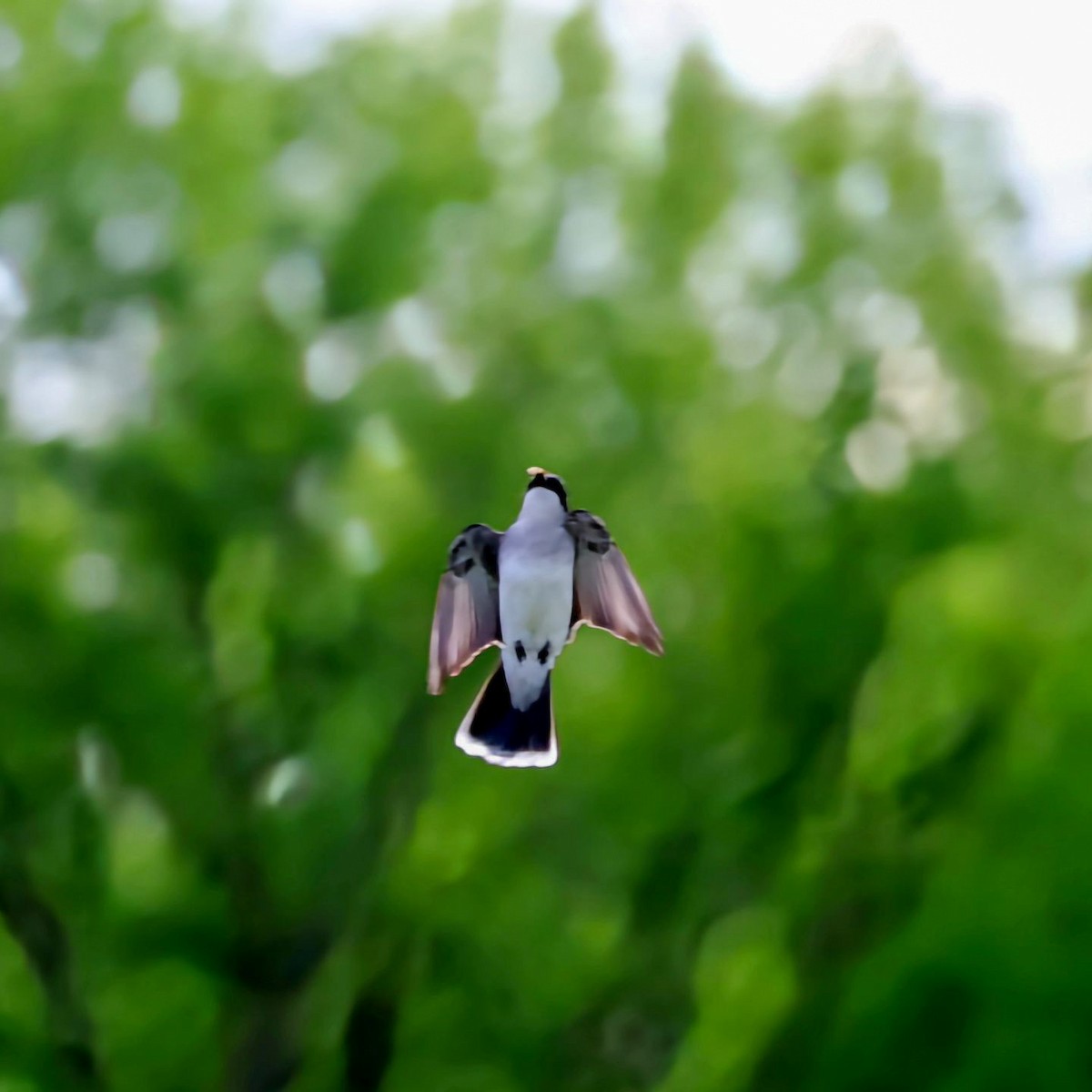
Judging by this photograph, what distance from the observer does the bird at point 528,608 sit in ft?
6.42

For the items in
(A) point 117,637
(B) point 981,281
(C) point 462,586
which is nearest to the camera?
(C) point 462,586

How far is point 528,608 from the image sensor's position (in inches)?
77.1

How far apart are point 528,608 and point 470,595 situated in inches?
7.4

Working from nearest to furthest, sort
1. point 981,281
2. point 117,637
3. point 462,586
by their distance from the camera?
point 462,586 < point 117,637 < point 981,281

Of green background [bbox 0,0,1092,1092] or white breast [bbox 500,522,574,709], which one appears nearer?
white breast [bbox 500,522,574,709]

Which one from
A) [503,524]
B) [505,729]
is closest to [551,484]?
[505,729]

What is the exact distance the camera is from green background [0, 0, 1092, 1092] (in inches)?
165

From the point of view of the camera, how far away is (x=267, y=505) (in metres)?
4.29

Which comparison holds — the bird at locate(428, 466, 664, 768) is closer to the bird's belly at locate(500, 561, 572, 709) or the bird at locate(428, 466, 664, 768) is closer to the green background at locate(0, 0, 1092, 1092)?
the bird's belly at locate(500, 561, 572, 709)

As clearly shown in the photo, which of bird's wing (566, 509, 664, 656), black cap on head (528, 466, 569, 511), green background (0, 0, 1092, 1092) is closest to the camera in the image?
bird's wing (566, 509, 664, 656)

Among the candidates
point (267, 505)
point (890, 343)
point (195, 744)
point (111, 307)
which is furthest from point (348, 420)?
point (890, 343)

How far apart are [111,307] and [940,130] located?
296 cm

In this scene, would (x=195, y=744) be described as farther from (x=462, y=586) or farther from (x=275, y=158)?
(x=462, y=586)

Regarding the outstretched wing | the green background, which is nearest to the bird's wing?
the outstretched wing
